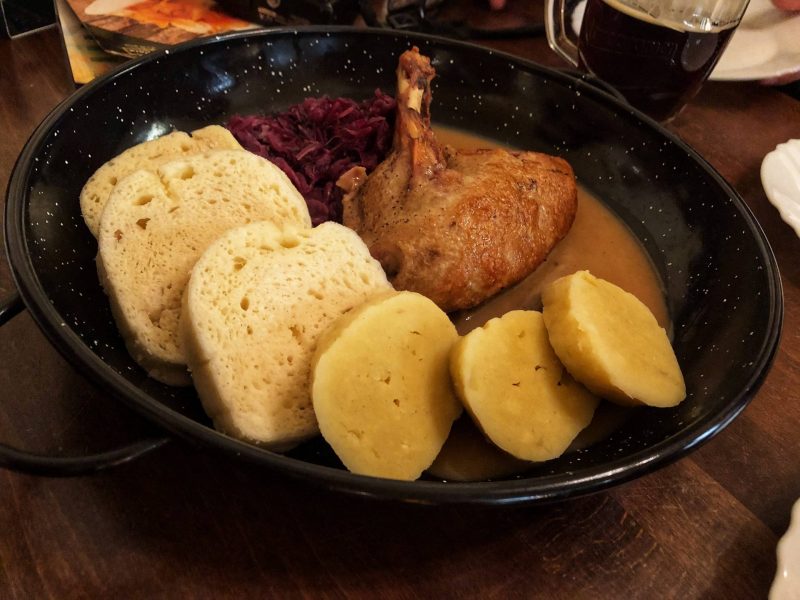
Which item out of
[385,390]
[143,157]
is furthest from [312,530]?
[143,157]

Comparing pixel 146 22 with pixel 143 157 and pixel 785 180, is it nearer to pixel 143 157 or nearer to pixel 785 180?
pixel 143 157

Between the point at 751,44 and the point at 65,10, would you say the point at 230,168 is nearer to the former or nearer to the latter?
the point at 65,10

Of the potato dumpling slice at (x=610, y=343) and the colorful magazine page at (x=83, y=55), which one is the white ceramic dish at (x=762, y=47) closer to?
the potato dumpling slice at (x=610, y=343)

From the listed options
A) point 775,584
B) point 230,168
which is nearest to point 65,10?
point 230,168

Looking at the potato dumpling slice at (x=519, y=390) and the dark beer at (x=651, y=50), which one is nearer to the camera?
the potato dumpling slice at (x=519, y=390)

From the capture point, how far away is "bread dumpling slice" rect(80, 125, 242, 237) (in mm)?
1237

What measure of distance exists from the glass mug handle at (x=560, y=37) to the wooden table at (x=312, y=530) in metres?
1.30

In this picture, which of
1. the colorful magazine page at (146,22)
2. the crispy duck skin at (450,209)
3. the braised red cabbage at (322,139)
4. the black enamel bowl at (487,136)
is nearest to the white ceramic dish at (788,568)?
the black enamel bowl at (487,136)

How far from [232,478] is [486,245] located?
63 centimetres

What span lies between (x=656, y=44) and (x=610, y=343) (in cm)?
101

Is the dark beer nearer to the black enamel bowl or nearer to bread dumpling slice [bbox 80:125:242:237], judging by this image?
the black enamel bowl

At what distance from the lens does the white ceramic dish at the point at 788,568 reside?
89 centimetres

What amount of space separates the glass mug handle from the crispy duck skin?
66cm

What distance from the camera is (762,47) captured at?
2199 millimetres
